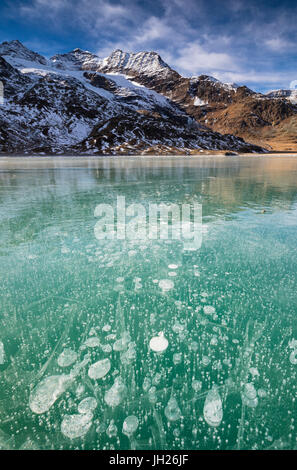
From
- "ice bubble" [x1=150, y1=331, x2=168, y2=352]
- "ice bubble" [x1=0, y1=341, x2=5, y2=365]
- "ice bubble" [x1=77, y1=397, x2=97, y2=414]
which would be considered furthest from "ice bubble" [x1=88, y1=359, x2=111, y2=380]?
"ice bubble" [x1=0, y1=341, x2=5, y2=365]

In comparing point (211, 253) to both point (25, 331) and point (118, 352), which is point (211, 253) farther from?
point (25, 331)

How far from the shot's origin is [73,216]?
12.6 m

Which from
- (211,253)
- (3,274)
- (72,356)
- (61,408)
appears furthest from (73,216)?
(61,408)

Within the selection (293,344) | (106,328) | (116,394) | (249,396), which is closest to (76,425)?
(116,394)

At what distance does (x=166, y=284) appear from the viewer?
6109 millimetres

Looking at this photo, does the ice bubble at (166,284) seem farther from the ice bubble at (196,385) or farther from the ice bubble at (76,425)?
the ice bubble at (76,425)

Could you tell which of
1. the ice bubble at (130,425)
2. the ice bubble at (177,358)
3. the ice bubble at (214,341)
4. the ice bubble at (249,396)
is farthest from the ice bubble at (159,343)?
the ice bubble at (249,396)

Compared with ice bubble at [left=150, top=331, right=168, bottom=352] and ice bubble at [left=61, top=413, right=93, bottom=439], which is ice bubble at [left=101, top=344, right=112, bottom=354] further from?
ice bubble at [left=61, top=413, right=93, bottom=439]

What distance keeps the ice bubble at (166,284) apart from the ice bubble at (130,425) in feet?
9.85

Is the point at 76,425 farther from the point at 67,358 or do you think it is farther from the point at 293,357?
the point at 293,357

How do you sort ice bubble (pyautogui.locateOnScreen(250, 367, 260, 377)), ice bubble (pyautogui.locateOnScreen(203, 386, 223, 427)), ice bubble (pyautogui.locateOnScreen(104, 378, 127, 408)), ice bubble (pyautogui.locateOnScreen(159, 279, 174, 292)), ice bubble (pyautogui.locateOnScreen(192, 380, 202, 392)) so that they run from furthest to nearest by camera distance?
ice bubble (pyautogui.locateOnScreen(159, 279, 174, 292)) < ice bubble (pyautogui.locateOnScreen(250, 367, 260, 377)) < ice bubble (pyautogui.locateOnScreen(192, 380, 202, 392)) < ice bubble (pyautogui.locateOnScreen(104, 378, 127, 408)) < ice bubble (pyautogui.locateOnScreen(203, 386, 223, 427))

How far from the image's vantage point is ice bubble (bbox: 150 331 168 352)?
4.12 meters

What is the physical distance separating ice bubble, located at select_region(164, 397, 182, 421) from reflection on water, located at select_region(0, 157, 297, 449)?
0.04 feet

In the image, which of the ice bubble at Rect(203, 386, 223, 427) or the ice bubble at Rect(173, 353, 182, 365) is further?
the ice bubble at Rect(173, 353, 182, 365)
